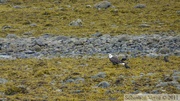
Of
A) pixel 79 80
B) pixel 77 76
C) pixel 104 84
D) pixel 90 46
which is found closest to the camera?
pixel 104 84

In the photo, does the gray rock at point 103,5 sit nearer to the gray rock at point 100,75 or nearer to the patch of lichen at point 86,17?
the patch of lichen at point 86,17

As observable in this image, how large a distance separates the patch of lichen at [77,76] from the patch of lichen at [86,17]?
5734mm

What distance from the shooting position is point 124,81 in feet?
37.0

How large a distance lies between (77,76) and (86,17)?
12.6 meters

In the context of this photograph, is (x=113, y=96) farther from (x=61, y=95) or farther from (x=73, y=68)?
(x=73, y=68)

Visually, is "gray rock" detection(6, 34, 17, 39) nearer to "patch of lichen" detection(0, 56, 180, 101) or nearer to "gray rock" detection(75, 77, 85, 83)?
"patch of lichen" detection(0, 56, 180, 101)

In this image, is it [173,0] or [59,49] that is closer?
[59,49]

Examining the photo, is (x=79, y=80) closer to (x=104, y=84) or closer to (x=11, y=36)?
(x=104, y=84)

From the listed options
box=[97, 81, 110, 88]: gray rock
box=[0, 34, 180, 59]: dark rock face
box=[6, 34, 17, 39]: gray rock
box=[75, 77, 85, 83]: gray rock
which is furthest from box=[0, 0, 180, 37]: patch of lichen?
box=[97, 81, 110, 88]: gray rock

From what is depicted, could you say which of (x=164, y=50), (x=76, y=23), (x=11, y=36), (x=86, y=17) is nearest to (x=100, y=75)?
(x=164, y=50)

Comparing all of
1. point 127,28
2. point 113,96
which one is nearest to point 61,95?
point 113,96

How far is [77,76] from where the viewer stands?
12.1 m

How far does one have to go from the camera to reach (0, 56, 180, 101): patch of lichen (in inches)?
409

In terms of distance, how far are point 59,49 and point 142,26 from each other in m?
5.96
